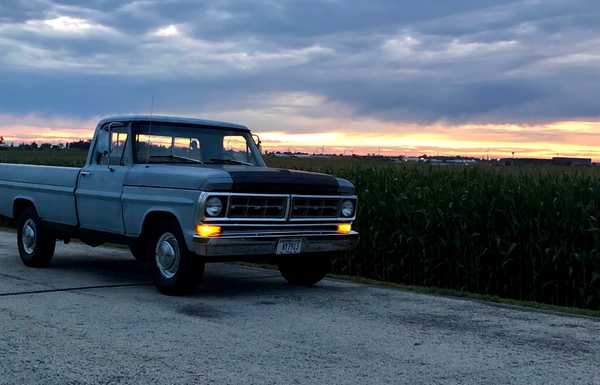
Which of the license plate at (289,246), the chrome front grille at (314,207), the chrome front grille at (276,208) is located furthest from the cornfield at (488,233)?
the license plate at (289,246)

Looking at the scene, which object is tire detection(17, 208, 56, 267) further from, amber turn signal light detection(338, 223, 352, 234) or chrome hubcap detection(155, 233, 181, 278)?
amber turn signal light detection(338, 223, 352, 234)

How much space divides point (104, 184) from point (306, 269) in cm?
271

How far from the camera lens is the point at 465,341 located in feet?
23.2

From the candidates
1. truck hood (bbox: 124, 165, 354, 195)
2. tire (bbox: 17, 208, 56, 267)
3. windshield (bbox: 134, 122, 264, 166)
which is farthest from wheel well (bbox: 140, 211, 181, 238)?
tire (bbox: 17, 208, 56, 267)

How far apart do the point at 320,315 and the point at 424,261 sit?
4220 millimetres

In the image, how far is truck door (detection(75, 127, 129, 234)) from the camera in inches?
386

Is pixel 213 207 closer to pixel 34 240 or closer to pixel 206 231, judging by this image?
pixel 206 231

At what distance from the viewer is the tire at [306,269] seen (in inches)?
401

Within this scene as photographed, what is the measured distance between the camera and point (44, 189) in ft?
36.9

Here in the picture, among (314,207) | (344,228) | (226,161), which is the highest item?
(226,161)

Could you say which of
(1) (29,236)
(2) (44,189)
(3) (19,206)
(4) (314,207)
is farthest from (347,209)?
(3) (19,206)

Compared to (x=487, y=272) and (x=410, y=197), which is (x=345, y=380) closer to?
(x=487, y=272)

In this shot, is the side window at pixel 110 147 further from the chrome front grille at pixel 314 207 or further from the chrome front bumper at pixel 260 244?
the chrome front grille at pixel 314 207

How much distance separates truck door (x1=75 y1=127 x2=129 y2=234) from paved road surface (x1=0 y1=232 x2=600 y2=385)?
0.79m
